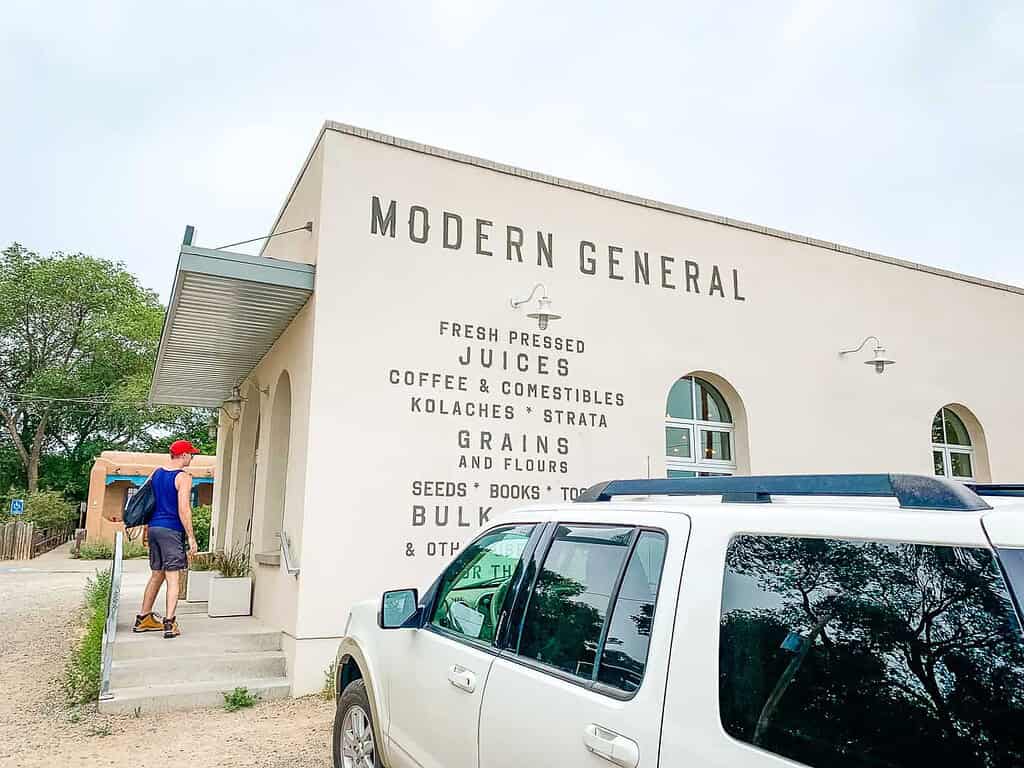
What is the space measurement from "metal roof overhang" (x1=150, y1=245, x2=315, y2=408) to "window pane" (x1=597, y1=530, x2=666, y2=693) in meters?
5.91

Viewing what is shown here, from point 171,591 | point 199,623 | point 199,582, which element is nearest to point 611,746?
point 171,591

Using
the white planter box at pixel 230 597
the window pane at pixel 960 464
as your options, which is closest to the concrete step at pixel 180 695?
the white planter box at pixel 230 597

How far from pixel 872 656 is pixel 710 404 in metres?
8.49

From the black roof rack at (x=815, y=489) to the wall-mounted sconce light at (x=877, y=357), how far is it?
8.41m

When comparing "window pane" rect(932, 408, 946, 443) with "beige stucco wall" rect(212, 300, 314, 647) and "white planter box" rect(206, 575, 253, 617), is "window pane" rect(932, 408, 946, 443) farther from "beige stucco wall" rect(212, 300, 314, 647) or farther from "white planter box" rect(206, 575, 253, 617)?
"white planter box" rect(206, 575, 253, 617)

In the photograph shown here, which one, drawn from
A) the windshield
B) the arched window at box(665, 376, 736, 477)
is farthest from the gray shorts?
the windshield

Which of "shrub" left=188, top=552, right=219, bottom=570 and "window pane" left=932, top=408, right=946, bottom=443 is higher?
"window pane" left=932, top=408, right=946, bottom=443

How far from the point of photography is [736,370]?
32.0 feet

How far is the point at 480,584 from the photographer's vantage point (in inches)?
131

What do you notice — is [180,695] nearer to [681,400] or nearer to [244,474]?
[244,474]

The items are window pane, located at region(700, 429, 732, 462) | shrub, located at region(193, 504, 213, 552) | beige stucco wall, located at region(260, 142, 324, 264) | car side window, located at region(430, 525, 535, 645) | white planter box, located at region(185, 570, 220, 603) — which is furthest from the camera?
shrub, located at region(193, 504, 213, 552)

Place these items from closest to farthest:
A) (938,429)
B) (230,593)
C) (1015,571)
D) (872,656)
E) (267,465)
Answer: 1. (1015,571)
2. (872,656)
3. (230,593)
4. (267,465)
5. (938,429)

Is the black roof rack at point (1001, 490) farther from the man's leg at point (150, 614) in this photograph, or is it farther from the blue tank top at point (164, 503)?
the man's leg at point (150, 614)

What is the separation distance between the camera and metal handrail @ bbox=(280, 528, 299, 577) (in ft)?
23.9
